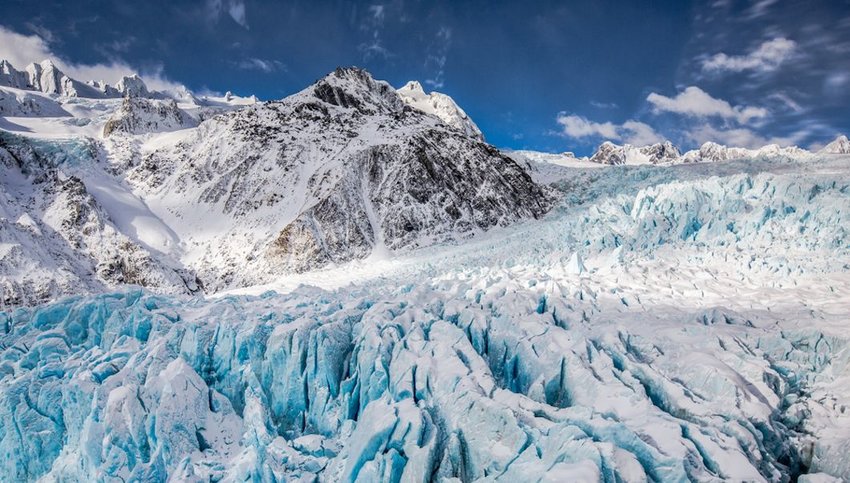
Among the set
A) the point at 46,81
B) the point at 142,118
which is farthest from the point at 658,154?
the point at 46,81

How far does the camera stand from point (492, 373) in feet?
38.9

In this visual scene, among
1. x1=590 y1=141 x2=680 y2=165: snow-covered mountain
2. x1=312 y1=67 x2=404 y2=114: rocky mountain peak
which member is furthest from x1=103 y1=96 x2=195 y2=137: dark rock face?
x1=590 y1=141 x2=680 y2=165: snow-covered mountain

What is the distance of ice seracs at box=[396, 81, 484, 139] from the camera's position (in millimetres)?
103625

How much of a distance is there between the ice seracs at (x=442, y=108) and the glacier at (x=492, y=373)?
89133mm

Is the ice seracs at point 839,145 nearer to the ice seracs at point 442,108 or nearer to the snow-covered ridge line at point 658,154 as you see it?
the snow-covered ridge line at point 658,154

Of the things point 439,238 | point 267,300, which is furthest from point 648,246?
point 439,238

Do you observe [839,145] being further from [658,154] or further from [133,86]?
[133,86]

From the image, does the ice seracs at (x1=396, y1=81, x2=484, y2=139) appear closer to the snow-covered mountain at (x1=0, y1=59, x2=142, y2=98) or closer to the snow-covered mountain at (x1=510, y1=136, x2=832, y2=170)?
the snow-covered mountain at (x1=510, y1=136, x2=832, y2=170)

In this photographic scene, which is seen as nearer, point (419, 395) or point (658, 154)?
point (419, 395)

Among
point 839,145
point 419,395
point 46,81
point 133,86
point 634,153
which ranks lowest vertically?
point 419,395

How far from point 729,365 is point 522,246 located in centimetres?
1483

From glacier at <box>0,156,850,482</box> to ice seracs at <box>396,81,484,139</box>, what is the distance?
8913cm

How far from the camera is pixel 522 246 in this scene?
25.0 m

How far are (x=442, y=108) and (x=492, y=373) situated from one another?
102 meters
